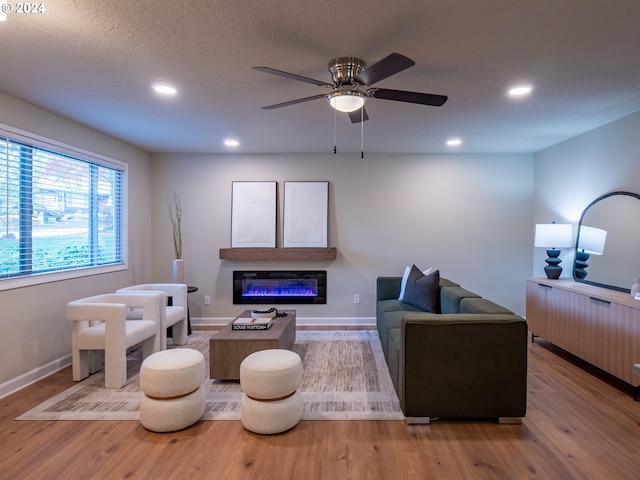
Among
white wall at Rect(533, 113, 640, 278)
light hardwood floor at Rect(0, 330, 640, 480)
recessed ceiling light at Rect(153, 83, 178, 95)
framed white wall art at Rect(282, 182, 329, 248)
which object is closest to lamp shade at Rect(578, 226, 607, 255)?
white wall at Rect(533, 113, 640, 278)

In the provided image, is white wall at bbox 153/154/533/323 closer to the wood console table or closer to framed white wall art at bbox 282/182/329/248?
framed white wall art at bbox 282/182/329/248

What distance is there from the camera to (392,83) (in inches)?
111

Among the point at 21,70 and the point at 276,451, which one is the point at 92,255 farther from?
the point at 276,451

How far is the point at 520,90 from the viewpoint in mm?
2906

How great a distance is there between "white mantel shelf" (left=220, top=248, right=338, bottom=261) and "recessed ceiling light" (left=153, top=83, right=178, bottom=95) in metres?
2.56

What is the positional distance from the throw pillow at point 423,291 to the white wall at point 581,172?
177 centimetres

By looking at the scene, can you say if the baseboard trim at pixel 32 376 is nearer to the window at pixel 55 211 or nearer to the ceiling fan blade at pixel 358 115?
the window at pixel 55 211

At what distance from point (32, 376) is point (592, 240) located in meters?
5.73

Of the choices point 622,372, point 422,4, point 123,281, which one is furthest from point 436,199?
point 123,281

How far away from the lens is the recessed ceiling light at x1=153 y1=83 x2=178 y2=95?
9.23 feet

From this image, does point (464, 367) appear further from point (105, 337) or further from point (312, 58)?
point (105, 337)

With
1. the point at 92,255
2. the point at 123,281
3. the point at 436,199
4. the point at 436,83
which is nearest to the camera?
the point at 436,83

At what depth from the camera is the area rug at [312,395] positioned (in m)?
2.63

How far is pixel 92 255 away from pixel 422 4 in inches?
162
